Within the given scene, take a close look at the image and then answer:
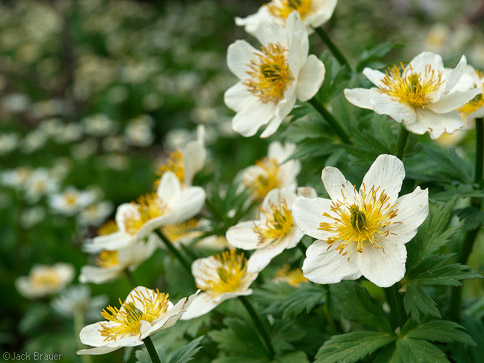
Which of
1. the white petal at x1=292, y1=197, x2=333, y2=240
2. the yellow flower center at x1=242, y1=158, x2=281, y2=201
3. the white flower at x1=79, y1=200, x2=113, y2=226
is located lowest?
the white flower at x1=79, y1=200, x2=113, y2=226

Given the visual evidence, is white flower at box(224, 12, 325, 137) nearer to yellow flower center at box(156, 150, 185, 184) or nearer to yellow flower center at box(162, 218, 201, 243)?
yellow flower center at box(156, 150, 185, 184)

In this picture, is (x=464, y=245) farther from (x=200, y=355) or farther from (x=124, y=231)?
(x=124, y=231)

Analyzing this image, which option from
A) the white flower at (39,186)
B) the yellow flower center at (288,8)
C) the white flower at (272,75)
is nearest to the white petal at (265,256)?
the white flower at (272,75)

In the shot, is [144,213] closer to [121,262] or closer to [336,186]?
[121,262]

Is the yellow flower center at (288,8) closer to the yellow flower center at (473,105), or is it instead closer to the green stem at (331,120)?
the green stem at (331,120)

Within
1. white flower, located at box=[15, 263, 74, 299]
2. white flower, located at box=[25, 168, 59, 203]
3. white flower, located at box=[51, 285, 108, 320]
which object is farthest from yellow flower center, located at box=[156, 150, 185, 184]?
white flower, located at box=[25, 168, 59, 203]

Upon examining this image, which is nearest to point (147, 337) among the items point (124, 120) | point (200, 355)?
point (200, 355)
